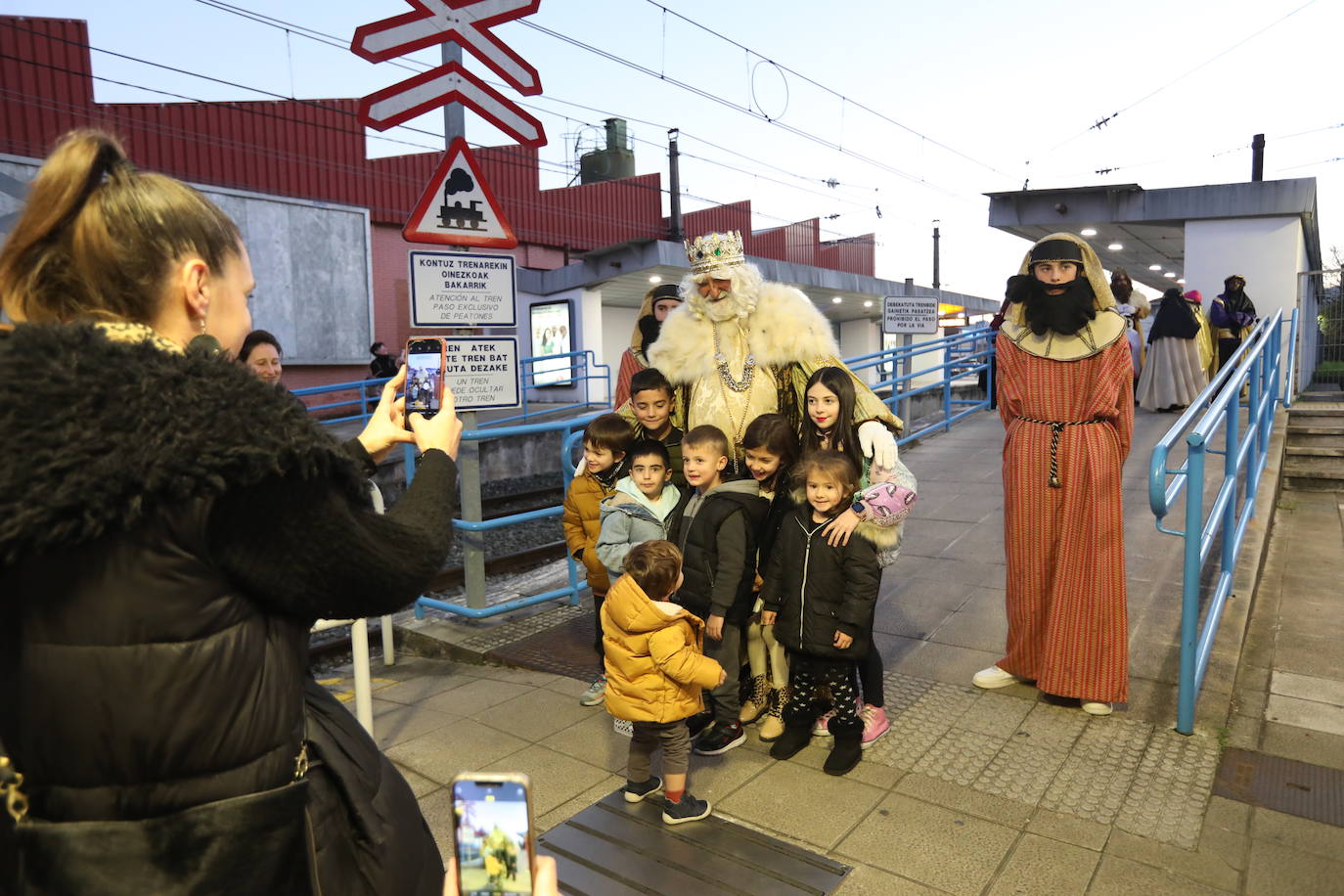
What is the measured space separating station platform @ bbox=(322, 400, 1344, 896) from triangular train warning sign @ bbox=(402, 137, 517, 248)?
2.15m

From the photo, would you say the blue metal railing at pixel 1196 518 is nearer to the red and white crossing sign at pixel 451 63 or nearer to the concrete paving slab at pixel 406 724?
the concrete paving slab at pixel 406 724

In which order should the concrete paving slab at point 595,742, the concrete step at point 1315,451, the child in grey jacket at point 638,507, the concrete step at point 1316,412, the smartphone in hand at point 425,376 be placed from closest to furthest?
the smartphone in hand at point 425,376, the concrete paving slab at point 595,742, the child in grey jacket at point 638,507, the concrete step at point 1315,451, the concrete step at point 1316,412

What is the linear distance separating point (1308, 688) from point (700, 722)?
2.60 meters

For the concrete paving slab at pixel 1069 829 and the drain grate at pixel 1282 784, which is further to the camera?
the drain grate at pixel 1282 784

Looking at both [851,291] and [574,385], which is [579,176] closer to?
[851,291]

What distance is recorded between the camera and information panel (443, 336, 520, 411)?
451cm

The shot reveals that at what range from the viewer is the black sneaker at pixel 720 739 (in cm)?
334

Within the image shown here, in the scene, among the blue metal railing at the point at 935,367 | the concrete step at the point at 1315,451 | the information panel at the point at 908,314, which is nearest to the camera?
the concrete step at the point at 1315,451

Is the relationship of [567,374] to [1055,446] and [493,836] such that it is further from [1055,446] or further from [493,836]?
[493,836]

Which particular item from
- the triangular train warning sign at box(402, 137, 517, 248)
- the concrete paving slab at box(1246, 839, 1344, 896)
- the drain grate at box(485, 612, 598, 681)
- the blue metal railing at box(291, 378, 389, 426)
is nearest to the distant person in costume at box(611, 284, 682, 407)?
the triangular train warning sign at box(402, 137, 517, 248)

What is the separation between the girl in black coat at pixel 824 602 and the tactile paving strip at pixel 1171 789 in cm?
92

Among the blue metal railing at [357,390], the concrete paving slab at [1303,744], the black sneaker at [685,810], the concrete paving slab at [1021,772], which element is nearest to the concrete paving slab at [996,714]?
the concrete paving slab at [1021,772]

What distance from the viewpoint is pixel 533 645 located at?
4.69 meters

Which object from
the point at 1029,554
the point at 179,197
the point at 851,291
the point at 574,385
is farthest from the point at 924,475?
the point at 851,291
